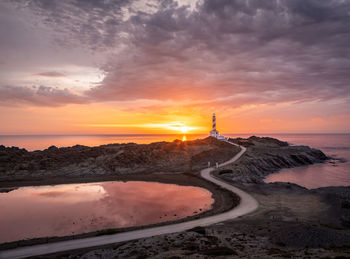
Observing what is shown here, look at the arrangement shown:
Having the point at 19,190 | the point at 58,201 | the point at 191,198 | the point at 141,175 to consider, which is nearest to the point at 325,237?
the point at 191,198

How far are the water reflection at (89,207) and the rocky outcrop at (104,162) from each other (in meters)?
10.5

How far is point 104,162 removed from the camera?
57250 millimetres

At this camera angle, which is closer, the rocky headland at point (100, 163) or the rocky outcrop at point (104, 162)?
the rocky headland at point (100, 163)

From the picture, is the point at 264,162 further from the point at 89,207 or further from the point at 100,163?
the point at 89,207

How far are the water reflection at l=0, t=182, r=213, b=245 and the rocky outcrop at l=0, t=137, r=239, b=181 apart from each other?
10.5 m

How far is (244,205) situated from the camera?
2844 centimetres

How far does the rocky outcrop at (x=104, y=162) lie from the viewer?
167ft

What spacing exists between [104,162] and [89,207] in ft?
94.5

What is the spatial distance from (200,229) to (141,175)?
32.6m

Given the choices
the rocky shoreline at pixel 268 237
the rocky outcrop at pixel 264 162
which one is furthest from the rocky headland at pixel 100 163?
the rocky shoreline at pixel 268 237

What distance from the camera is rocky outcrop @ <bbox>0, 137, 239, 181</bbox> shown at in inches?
2003

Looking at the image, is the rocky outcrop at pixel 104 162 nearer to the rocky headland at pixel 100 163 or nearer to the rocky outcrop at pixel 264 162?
the rocky headland at pixel 100 163

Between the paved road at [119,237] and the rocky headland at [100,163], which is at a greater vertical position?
the rocky headland at [100,163]

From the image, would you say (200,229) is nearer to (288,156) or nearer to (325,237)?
(325,237)
